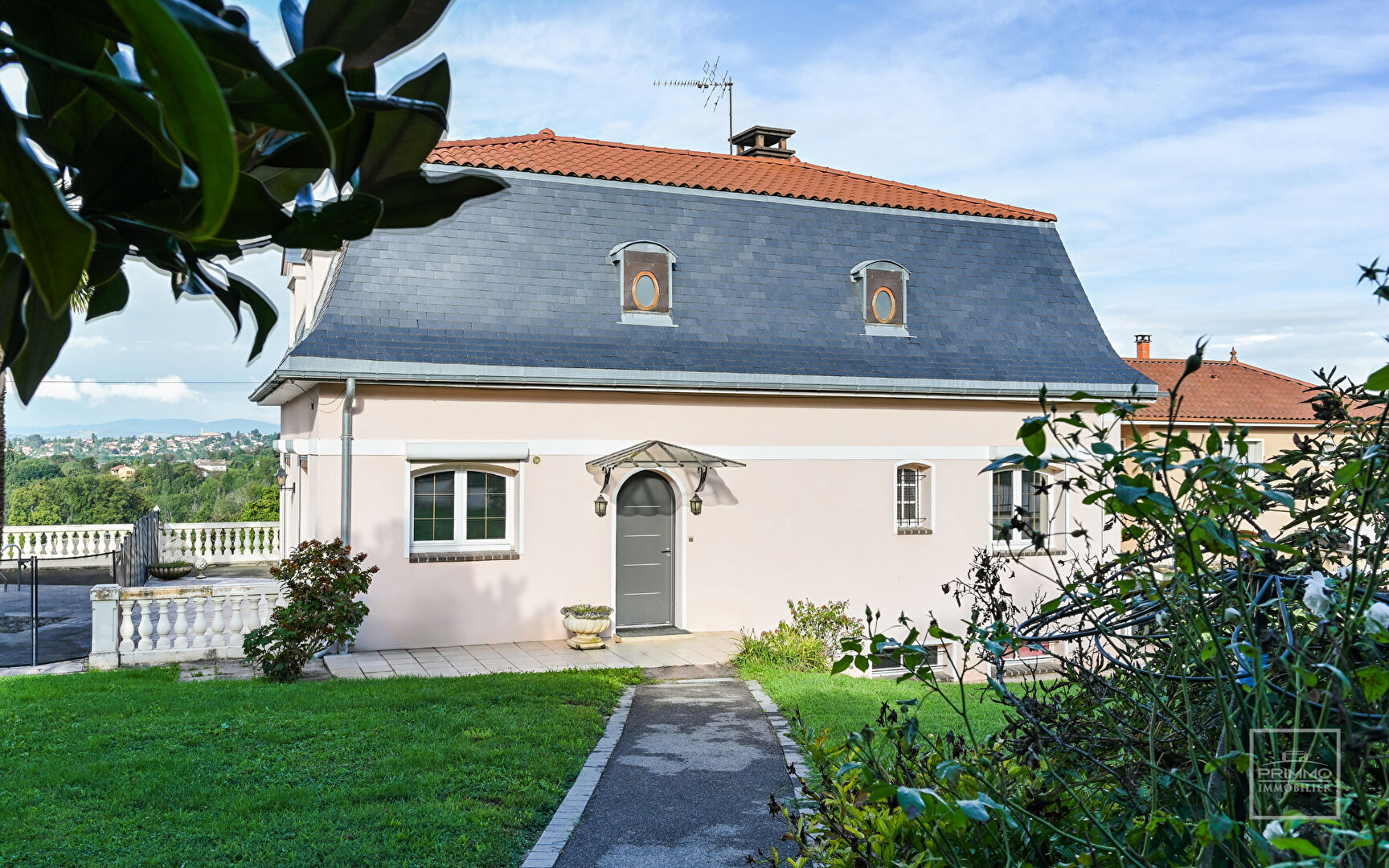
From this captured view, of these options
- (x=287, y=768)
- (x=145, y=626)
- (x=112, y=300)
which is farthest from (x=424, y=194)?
(x=145, y=626)

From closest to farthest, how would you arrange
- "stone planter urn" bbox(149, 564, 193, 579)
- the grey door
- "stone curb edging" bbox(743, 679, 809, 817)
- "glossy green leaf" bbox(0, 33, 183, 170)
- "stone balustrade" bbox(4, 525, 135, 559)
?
"glossy green leaf" bbox(0, 33, 183, 170) → "stone curb edging" bbox(743, 679, 809, 817) → the grey door → "stone planter urn" bbox(149, 564, 193, 579) → "stone balustrade" bbox(4, 525, 135, 559)

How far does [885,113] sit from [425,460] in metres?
7.13

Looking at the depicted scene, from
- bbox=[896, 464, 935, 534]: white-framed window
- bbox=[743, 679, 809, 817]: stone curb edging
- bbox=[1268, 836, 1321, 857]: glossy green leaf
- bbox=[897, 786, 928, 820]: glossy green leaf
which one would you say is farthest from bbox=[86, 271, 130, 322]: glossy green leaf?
bbox=[896, 464, 935, 534]: white-framed window

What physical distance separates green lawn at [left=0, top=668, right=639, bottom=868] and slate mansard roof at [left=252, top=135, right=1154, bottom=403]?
422 cm

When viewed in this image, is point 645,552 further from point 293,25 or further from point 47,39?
→ point 47,39

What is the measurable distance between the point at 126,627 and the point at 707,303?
27.1 feet

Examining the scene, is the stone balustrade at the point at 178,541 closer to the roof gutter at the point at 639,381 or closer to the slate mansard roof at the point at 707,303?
the slate mansard roof at the point at 707,303

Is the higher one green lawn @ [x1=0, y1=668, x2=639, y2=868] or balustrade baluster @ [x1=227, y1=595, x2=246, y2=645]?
balustrade baluster @ [x1=227, y1=595, x2=246, y2=645]

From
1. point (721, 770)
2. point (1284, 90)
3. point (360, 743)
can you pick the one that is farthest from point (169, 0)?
point (1284, 90)

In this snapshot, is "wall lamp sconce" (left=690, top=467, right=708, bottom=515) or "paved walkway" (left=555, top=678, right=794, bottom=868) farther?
"wall lamp sconce" (left=690, top=467, right=708, bottom=515)

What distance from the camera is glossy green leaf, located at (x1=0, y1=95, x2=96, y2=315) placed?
68 centimetres

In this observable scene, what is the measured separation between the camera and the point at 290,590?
11.1 metres

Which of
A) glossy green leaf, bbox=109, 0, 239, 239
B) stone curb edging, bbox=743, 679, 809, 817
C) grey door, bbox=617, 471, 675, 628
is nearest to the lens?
glossy green leaf, bbox=109, 0, 239, 239

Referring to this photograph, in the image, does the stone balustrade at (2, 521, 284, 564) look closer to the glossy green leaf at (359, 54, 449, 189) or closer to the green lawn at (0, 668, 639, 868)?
the green lawn at (0, 668, 639, 868)
